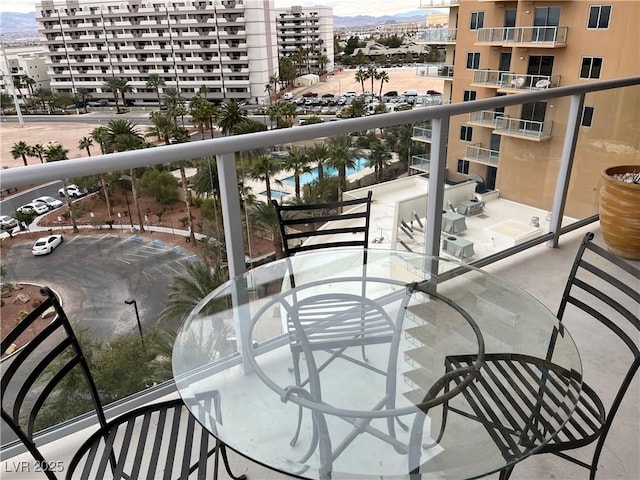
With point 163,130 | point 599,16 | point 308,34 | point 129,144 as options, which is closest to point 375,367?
point 129,144

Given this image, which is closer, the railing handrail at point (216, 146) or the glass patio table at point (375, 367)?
the glass patio table at point (375, 367)

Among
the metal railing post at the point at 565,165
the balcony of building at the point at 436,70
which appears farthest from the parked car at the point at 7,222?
the balcony of building at the point at 436,70

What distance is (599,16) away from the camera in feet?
34.9

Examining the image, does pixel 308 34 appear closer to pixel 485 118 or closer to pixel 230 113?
pixel 230 113

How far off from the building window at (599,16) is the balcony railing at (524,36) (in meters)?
0.58

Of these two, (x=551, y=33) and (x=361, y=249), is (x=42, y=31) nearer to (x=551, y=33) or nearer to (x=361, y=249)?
(x=551, y=33)

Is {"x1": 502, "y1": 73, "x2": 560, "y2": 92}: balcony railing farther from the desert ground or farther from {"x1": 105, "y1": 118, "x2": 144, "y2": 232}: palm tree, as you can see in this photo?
{"x1": 105, "y1": 118, "x2": 144, "y2": 232}: palm tree

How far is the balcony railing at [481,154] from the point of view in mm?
2904

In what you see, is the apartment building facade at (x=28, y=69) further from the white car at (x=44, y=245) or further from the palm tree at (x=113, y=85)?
the white car at (x=44, y=245)

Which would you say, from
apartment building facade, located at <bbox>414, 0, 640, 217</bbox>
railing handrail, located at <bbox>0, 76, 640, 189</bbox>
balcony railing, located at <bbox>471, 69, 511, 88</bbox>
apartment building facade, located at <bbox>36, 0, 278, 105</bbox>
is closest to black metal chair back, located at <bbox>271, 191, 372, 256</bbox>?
railing handrail, located at <bbox>0, 76, 640, 189</bbox>

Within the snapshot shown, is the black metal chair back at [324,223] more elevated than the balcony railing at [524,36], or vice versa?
the balcony railing at [524,36]

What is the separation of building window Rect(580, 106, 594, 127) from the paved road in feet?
9.48

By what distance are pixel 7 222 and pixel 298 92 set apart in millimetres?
24697

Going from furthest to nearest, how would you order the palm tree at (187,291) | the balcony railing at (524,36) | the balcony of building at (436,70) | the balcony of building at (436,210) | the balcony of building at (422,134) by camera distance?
1. the balcony of building at (436,70)
2. the balcony railing at (524,36)
3. the balcony of building at (422,134)
4. the palm tree at (187,291)
5. the balcony of building at (436,210)
